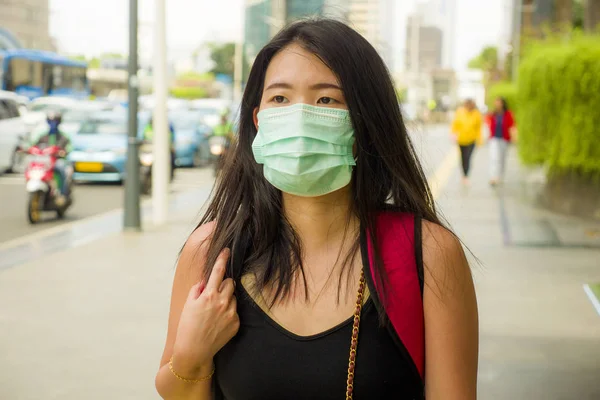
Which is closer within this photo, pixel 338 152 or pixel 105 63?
pixel 338 152

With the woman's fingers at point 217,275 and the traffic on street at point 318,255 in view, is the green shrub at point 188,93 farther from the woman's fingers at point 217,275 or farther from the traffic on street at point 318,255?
the woman's fingers at point 217,275

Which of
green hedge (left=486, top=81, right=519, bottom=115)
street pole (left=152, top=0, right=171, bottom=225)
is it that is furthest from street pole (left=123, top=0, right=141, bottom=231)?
green hedge (left=486, top=81, right=519, bottom=115)

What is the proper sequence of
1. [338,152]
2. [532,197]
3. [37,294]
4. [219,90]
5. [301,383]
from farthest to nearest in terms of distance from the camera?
[219,90]
[532,197]
[37,294]
[338,152]
[301,383]

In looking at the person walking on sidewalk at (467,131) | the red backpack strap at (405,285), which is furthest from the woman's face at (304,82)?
the person walking on sidewalk at (467,131)

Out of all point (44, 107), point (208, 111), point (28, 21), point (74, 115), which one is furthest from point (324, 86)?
point (28, 21)

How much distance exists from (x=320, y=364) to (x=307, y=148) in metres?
0.52

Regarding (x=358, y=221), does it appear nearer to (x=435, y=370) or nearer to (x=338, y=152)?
(x=338, y=152)

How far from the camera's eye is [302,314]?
2.19 meters

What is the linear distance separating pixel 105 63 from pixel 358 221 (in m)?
61.0

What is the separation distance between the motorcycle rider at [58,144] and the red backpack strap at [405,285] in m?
11.9

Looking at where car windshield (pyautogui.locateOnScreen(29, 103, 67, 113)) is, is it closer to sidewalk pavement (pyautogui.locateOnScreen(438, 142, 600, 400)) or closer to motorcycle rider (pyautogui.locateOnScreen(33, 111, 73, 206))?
motorcycle rider (pyautogui.locateOnScreen(33, 111, 73, 206))

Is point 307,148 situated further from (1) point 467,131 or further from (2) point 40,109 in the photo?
(2) point 40,109

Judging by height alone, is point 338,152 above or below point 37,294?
above

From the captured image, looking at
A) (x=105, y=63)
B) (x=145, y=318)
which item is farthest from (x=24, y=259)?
(x=105, y=63)
